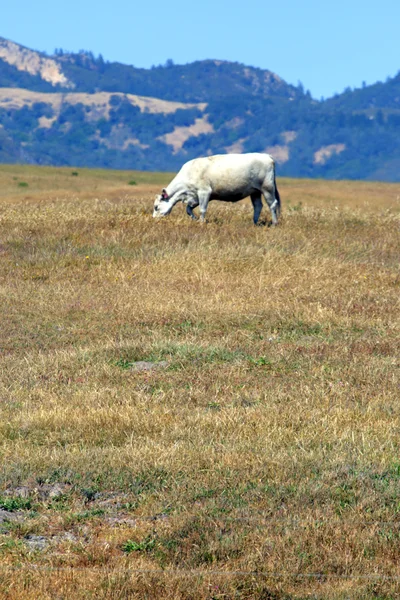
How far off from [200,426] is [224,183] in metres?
15.4

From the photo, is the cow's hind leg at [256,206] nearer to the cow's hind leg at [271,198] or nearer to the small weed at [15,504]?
the cow's hind leg at [271,198]

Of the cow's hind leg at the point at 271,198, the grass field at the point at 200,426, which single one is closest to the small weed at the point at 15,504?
the grass field at the point at 200,426

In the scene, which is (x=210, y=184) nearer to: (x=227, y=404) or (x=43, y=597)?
(x=227, y=404)

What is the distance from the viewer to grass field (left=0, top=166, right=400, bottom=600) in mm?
5473

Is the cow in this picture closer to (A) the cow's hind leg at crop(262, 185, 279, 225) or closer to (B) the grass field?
(A) the cow's hind leg at crop(262, 185, 279, 225)

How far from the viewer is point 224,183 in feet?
74.8

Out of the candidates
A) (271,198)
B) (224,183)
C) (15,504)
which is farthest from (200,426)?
(271,198)

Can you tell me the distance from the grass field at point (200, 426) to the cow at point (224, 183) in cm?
495

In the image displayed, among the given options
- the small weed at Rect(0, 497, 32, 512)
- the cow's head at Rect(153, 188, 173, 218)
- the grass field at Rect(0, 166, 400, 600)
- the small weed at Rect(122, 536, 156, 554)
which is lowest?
the small weed at Rect(0, 497, 32, 512)

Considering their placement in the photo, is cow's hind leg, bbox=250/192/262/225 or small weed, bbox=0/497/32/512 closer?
small weed, bbox=0/497/32/512

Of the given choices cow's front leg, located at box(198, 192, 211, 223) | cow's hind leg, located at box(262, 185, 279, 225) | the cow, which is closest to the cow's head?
the cow

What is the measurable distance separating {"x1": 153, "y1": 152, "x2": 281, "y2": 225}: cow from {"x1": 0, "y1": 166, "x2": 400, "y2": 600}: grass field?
4.95 metres

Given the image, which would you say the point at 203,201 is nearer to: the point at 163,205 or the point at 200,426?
the point at 163,205

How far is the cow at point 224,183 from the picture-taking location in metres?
22.8
